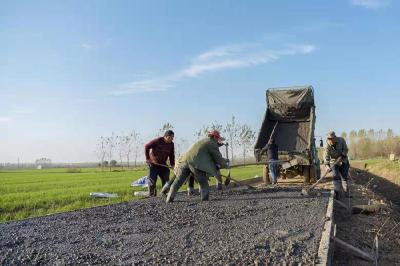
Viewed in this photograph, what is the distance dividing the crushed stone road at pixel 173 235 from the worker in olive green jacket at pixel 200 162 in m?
0.55

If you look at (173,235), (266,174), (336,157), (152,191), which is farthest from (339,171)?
(173,235)

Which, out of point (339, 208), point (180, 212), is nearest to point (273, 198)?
point (339, 208)

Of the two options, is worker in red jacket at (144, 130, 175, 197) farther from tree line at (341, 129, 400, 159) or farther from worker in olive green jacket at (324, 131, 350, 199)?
tree line at (341, 129, 400, 159)

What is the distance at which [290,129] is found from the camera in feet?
57.2

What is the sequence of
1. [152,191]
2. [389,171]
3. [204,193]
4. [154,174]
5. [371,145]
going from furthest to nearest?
[371,145], [389,171], [152,191], [154,174], [204,193]

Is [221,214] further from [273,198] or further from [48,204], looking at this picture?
[48,204]

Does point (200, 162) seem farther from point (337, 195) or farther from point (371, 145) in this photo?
point (371, 145)

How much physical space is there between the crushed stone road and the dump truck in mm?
6342

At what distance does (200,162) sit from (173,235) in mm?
3906

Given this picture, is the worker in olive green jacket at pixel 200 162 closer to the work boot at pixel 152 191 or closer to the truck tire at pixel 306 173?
the work boot at pixel 152 191

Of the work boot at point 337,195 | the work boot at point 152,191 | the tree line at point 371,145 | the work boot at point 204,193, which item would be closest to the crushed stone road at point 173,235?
the work boot at point 204,193

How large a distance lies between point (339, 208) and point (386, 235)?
267 centimetres

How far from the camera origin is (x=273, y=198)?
11.1m

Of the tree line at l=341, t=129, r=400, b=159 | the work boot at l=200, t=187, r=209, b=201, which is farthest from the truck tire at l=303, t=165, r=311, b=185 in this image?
the tree line at l=341, t=129, r=400, b=159
